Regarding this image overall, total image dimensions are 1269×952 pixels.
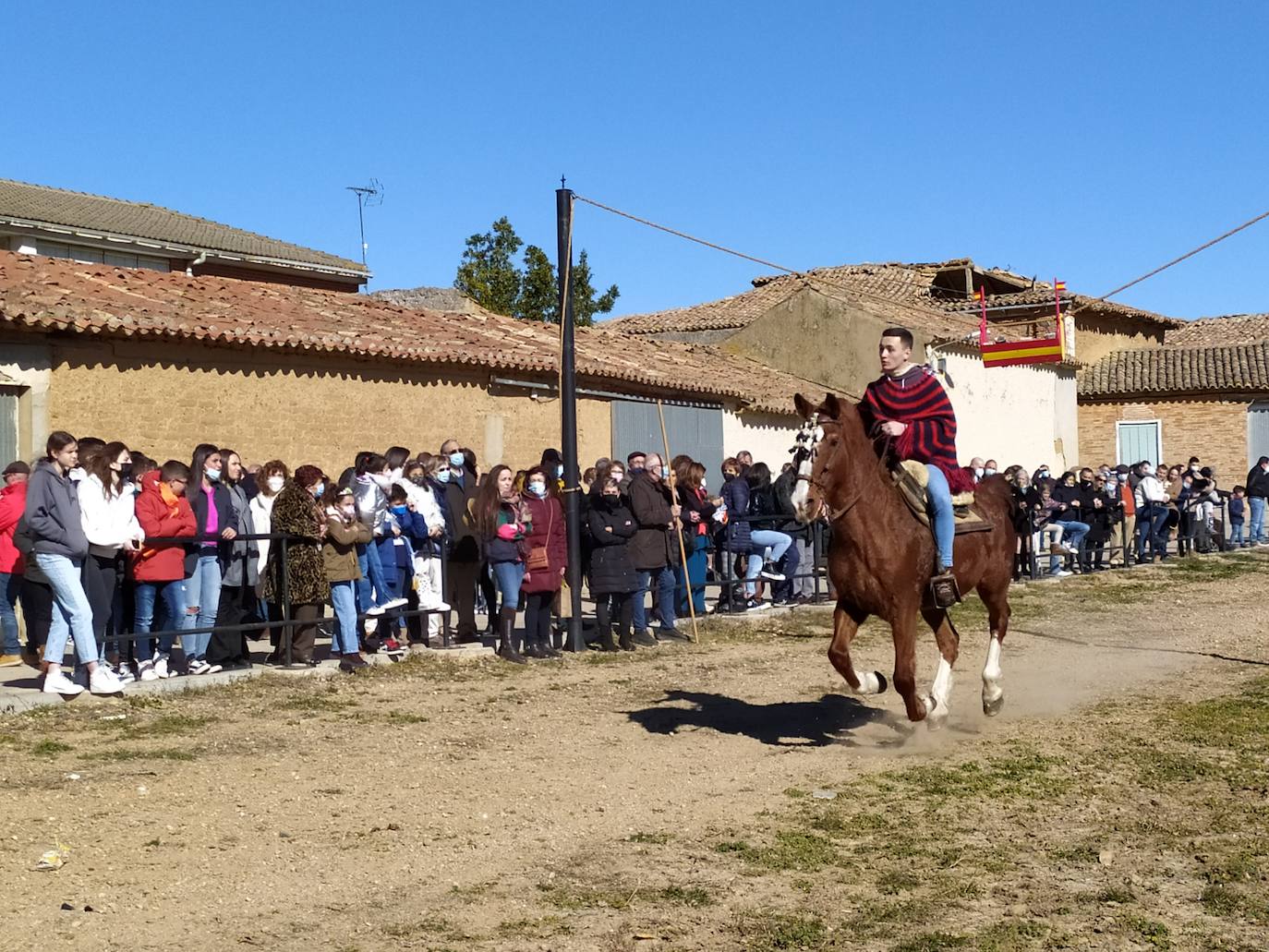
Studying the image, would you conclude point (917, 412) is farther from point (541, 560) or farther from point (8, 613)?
point (8, 613)

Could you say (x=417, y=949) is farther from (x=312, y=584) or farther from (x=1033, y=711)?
(x=312, y=584)

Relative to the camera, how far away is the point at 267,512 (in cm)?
1302

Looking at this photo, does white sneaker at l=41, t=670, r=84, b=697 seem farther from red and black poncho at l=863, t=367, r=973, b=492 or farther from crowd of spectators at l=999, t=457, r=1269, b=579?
crowd of spectators at l=999, t=457, r=1269, b=579

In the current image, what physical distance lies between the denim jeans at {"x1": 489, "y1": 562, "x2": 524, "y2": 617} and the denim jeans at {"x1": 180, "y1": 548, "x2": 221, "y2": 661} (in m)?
2.44

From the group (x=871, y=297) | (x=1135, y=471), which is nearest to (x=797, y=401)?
(x=1135, y=471)

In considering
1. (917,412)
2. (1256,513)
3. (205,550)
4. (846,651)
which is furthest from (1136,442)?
(846,651)

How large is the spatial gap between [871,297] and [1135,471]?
11.2 m

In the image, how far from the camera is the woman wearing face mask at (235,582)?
1216cm

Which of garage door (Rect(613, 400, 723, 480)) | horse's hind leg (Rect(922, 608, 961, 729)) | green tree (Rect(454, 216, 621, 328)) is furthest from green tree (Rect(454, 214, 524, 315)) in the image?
horse's hind leg (Rect(922, 608, 961, 729))

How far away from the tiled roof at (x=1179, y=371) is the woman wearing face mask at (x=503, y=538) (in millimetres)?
34869

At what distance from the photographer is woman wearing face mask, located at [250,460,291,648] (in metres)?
12.6

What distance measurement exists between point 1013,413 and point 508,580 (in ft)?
90.3

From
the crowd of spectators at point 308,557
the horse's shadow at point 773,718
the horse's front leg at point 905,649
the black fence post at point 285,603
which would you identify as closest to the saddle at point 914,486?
the horse's front leg at point 905,649

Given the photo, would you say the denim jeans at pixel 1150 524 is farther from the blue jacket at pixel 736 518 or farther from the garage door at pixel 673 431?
the blue jacket at pixel 736 518
